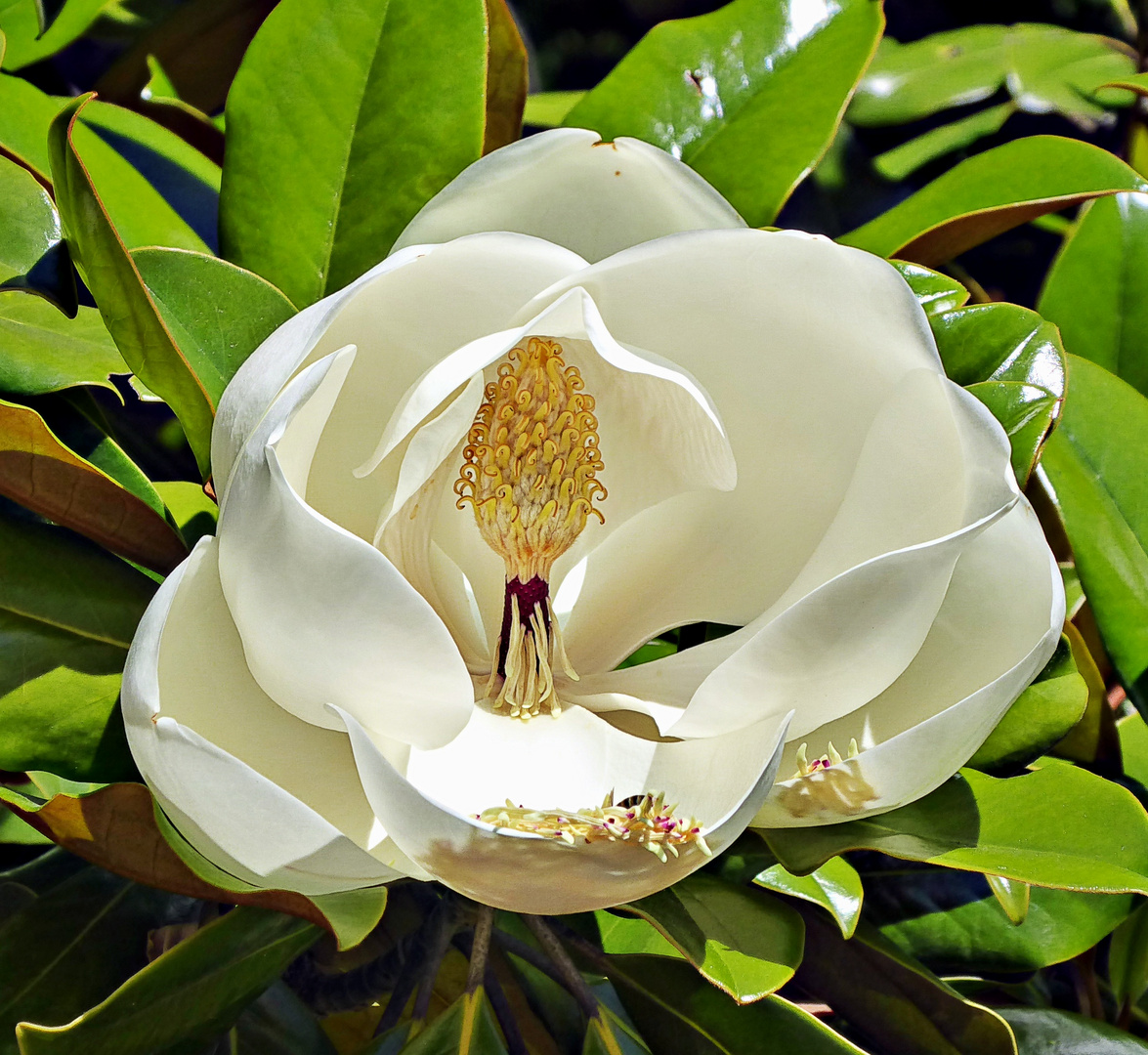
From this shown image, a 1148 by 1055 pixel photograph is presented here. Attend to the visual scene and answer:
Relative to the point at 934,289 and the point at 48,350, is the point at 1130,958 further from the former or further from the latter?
the point at 48,350

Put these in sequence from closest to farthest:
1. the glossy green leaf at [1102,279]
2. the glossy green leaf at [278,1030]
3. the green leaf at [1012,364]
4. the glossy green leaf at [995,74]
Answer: the green leaf at [1012,364] → the glossy green leaf at [278,1030] → the glossy green leaf at [1102,279] → the glossy green leaf at [995,74]

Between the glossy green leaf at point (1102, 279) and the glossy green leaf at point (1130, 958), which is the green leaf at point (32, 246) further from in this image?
the glossy green leaf at point (1130, 958)

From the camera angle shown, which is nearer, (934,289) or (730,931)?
(730,931)

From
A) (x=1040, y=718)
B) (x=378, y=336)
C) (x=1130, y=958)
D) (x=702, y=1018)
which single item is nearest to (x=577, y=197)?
(x=378, y=336)

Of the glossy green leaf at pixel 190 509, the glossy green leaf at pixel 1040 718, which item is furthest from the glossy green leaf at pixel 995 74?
the glossy green leaf at pixel 190 509

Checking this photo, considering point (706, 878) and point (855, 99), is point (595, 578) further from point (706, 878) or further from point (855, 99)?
point (855, 99)

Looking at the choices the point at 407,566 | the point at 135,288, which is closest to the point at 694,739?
the point at 407,566
